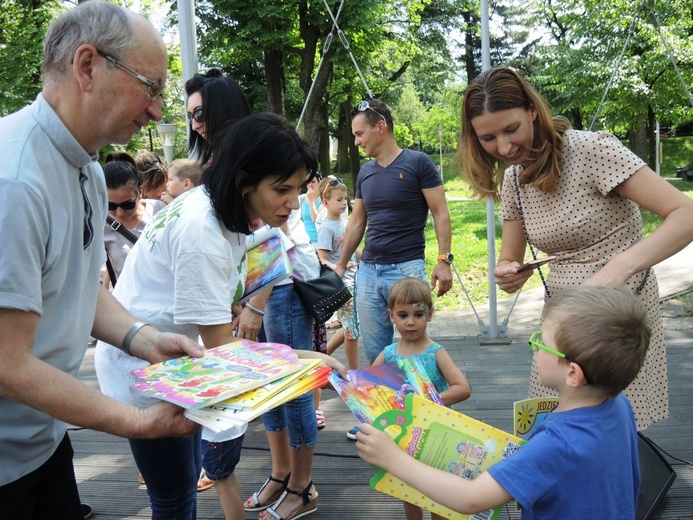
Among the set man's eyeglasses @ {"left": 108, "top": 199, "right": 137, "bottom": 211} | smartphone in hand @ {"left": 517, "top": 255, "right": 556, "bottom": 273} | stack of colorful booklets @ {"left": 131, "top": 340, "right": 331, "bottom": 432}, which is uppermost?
man's eyeglasses @ {"left": 108, "top": 199, "right": 137, "bottom": 211}

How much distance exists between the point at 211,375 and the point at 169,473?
66 cm

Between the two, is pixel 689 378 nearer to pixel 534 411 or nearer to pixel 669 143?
pixel 534 411

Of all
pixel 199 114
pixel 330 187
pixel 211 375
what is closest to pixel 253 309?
pixel 199 114

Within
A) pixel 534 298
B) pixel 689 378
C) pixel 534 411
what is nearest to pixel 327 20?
pixel 534 298

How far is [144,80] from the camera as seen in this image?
1.33 meters

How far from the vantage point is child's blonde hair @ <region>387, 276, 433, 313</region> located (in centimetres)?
285

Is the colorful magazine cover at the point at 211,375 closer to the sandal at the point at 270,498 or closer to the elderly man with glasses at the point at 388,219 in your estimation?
A: the sandal at the point at 270,498

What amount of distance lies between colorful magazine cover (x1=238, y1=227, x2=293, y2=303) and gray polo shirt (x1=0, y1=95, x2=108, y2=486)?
0.89 metres

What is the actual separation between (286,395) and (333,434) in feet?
8.91

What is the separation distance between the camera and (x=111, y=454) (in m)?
3.80

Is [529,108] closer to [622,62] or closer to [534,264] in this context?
[534,264]

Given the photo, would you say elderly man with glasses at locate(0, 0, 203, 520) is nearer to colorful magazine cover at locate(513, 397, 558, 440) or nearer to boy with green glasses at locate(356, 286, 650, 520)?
boy with green glasses at locate(356, 286, 650, 520)

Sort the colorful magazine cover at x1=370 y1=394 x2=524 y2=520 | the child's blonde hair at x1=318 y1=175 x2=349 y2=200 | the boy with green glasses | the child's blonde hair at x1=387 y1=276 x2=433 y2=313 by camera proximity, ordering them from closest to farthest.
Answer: the boy with green glasses
the colorful magazine cover at x1=370 y1=394 x2=524 y2=520
the child's blonde hair at x1=387 y1=276 x2=433 y2=313
the child's blonde hair at x1=318 y1=175 x2=349 y2=200

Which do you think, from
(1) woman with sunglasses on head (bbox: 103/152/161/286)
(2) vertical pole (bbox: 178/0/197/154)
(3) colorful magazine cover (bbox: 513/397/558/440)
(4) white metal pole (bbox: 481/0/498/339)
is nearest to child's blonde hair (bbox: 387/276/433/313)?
(3) colorful magazine cover (bbox: 513/397/558/440)
